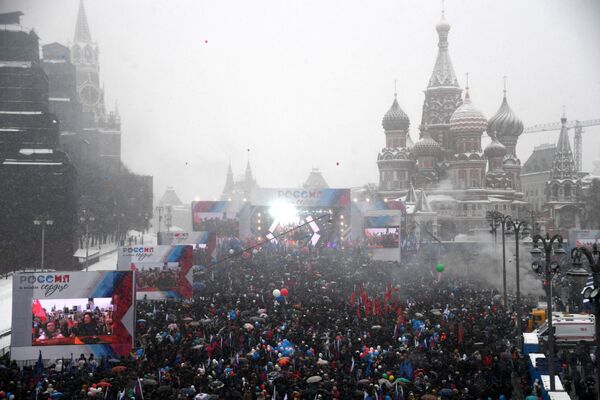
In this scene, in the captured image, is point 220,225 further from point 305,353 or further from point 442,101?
point 442,101

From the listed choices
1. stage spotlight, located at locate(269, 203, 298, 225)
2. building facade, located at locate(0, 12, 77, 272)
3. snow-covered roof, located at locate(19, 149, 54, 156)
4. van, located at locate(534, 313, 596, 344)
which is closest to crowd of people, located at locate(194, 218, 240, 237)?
stage spotlight, located at locate(269, 203, 298, 225)

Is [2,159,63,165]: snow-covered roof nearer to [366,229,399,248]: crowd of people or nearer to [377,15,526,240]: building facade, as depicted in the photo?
[366,229,399,248]: crowd of people

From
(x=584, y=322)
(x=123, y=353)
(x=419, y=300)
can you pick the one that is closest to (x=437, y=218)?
(x=419, y=300)

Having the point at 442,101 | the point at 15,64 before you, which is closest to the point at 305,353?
the point at 15,64

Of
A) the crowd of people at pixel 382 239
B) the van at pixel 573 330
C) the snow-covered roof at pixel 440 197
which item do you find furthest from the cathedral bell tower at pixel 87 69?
the van at pixel 573 330

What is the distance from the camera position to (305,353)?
2250 centimetres

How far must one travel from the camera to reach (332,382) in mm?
18438

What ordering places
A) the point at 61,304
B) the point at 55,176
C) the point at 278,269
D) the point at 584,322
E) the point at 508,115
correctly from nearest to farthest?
the point at 61,304, the point at 584,322, the point at 278,269, the point at 55,176, the point at 508,115

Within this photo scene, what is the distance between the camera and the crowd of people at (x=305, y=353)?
18281 millimetres

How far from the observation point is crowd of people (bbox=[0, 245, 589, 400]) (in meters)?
18.3

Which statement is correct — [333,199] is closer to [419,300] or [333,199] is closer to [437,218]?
[437,218]

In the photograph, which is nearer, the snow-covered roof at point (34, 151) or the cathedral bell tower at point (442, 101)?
the snow-covered roof at point (34, 151)

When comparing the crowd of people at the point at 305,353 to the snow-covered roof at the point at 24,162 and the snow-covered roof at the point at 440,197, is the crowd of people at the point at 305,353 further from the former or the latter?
the snow-covered roof at the point at 440,197

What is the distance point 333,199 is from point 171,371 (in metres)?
44.9
